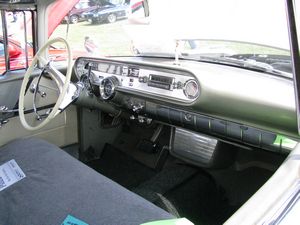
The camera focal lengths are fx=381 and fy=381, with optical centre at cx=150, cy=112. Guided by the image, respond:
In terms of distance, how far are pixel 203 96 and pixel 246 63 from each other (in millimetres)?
378

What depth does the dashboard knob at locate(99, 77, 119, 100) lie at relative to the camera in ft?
8.14

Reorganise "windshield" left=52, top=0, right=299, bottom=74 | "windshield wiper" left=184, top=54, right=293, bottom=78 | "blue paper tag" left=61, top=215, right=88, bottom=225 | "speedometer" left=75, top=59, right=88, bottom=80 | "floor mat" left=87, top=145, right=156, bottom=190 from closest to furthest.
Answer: "blue paper tag" left=61, top=215, right=88, bottom=225
"windshield" left=52, top=0, right=299, bottom=74
"windshield wiper" left=184, top=54, right=293, bottom=78
"speedometer" left=75, top=59, right=88, bottom=80
"floor mat" left=87, top=145, right=156, bottom=190

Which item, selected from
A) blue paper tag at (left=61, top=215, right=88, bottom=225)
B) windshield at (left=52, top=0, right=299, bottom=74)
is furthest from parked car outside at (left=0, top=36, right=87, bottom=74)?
blue paper tag at (left=61, top=215, right=88, bottom=225)

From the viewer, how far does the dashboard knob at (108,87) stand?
2.48 meters

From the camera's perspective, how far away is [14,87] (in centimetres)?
265

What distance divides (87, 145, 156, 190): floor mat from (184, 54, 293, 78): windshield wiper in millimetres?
1014

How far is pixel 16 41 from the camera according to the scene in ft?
8.83

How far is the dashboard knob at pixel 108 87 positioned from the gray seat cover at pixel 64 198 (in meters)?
0.63

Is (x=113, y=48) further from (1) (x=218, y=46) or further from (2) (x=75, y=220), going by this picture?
(2) (x=75, y=220)

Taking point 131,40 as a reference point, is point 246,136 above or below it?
below

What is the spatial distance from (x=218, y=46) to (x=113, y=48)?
1.02 meters

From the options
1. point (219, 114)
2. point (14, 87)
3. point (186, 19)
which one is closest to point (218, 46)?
point (186, 19)

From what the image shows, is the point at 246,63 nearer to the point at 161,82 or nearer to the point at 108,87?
the point at 161,82

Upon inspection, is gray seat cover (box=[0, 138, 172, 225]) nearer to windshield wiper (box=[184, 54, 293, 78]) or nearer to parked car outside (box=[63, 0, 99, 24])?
windshield wiper (box=[184, 54, 293, 78])
